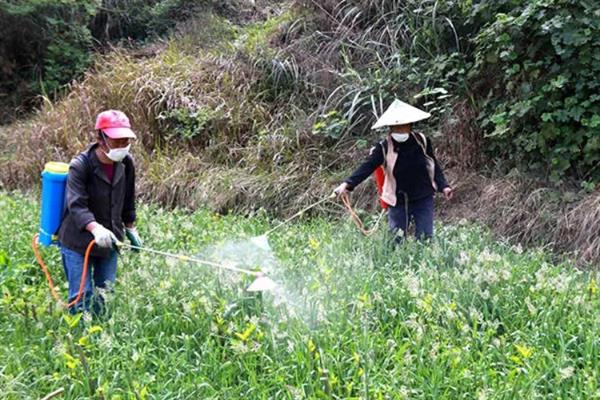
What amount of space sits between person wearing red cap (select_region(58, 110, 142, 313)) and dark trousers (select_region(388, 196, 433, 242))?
2.39m

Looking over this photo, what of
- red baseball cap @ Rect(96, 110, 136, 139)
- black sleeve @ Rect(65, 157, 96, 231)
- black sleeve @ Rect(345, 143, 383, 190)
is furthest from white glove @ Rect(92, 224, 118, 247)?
black sleeve @ Rect(345, 143, 383, 190)

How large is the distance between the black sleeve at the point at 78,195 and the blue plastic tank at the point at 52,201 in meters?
0.10

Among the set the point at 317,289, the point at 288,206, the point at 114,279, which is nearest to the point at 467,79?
the point at 288,206

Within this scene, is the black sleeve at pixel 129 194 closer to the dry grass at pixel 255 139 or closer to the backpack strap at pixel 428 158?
the backpack strap at pixel 428 158

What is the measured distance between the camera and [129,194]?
14.5 feet

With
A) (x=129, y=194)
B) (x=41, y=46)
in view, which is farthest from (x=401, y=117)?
(x=41, y=46)

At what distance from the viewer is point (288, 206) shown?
7.57 metres

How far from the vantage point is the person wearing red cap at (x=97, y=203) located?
391 cm

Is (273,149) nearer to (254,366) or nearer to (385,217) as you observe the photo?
(385,217)

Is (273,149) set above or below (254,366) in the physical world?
below

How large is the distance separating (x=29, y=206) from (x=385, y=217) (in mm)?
4242

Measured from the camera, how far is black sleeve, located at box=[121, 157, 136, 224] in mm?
4297

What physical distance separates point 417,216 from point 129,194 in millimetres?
2497

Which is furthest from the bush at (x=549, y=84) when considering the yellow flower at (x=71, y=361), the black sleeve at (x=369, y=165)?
the yellow flower at (x=71, y=361)
